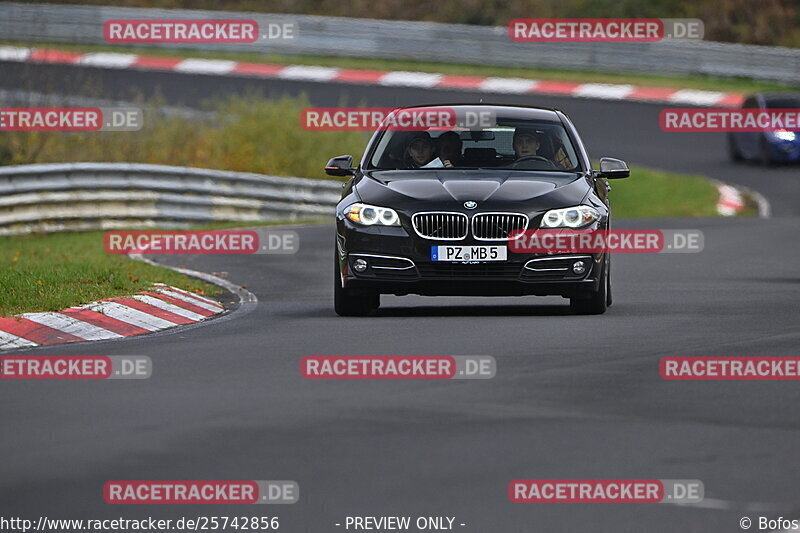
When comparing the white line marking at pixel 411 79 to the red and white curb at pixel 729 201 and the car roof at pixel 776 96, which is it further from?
the red and white curb at pixel 729 201

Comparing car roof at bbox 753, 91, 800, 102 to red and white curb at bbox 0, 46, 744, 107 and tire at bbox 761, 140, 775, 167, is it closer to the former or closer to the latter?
tire at bbox 761, 140, 775, 167

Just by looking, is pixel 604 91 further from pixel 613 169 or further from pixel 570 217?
pixel 570 217

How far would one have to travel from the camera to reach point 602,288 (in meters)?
13.1

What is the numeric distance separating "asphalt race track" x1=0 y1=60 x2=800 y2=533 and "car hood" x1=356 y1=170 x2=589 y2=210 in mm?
839

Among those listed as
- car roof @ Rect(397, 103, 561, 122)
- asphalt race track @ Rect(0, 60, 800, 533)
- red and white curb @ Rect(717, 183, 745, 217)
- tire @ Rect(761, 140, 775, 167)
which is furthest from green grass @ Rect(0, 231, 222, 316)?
tire @ Rect(761, 140, 775, 167)

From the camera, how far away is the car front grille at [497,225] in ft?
41.5

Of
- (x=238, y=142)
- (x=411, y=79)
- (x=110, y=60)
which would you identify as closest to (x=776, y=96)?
(x=238, y=142)

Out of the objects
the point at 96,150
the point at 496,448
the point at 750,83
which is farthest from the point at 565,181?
the point at 750,83

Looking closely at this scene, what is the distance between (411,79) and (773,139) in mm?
10891

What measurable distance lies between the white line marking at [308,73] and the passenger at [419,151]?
95.5 ft

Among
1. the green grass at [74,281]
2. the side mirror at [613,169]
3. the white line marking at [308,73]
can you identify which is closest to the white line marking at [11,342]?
the green grass at [74,281]

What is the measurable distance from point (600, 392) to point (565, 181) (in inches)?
164

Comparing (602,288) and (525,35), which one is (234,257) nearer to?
(602,288)

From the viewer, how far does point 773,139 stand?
3406cm
